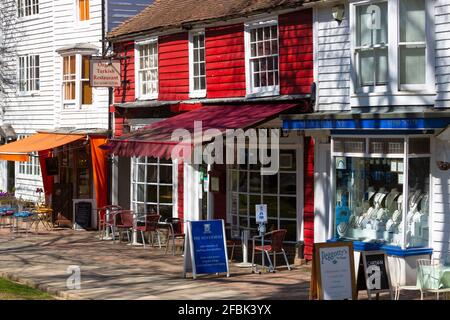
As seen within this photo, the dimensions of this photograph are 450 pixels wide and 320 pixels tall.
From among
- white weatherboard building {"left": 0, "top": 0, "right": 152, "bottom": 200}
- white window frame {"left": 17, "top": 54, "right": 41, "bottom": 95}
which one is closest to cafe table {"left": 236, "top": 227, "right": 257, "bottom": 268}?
white weatherboard building {"left": 0, "top": 0, "right": 152, "bottom": 200}

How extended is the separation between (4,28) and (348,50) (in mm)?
17756

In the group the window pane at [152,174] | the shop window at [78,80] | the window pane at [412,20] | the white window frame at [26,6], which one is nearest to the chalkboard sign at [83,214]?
the window pane at [152,174]

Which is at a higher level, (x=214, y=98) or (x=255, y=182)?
(x=214, y=98)

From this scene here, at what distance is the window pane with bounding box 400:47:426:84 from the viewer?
16.1 metres

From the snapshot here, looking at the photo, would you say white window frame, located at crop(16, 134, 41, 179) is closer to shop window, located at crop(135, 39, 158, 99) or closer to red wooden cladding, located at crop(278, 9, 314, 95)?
shop window, located at crop(135, 39, 158, 99)

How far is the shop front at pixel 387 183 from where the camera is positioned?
1586 centimetres

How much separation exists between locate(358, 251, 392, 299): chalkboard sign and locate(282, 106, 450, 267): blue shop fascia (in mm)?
1787

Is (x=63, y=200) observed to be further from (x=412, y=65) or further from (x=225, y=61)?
(x=412, y=65)

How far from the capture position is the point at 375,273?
46.2 feet

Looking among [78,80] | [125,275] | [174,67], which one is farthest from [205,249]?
[78,80]

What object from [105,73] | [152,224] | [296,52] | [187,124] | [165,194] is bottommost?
[152,224]

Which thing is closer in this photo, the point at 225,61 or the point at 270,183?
the point at 270,183

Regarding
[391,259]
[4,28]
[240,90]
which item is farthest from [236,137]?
[4,28]

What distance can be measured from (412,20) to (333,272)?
535 centimetres
